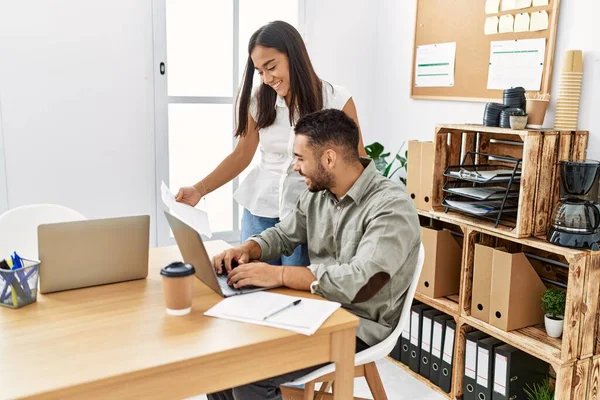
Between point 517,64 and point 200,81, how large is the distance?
5.37 ft

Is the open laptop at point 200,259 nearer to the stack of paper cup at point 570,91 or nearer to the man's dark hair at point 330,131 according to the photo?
the man's dark hair at point 330,131

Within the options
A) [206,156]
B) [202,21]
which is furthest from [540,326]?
[202,21]

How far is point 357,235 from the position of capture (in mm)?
1682

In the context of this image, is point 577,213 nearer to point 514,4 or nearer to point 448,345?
point 448,345

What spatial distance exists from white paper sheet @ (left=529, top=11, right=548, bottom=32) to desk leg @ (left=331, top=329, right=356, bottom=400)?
1683 millimetres

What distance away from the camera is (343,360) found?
137 centimetres

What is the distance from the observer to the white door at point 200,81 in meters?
3.01

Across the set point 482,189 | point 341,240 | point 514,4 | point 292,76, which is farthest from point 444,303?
point 514,4

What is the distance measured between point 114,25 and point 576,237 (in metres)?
2.31

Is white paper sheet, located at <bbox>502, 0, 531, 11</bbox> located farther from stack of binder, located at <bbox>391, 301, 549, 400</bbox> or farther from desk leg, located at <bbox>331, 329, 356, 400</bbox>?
desk leg, located at <bbox>331, 329, 356, 400</bbox>

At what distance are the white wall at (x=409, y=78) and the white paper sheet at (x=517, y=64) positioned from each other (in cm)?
8

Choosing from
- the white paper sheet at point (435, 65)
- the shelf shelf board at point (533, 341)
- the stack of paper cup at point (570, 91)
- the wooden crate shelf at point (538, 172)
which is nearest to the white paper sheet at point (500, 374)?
the shelf shelf board at point (533, 341)

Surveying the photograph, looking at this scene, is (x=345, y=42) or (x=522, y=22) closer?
(x=522, y=22)

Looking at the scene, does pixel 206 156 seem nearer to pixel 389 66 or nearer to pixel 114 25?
pixel 114 25
